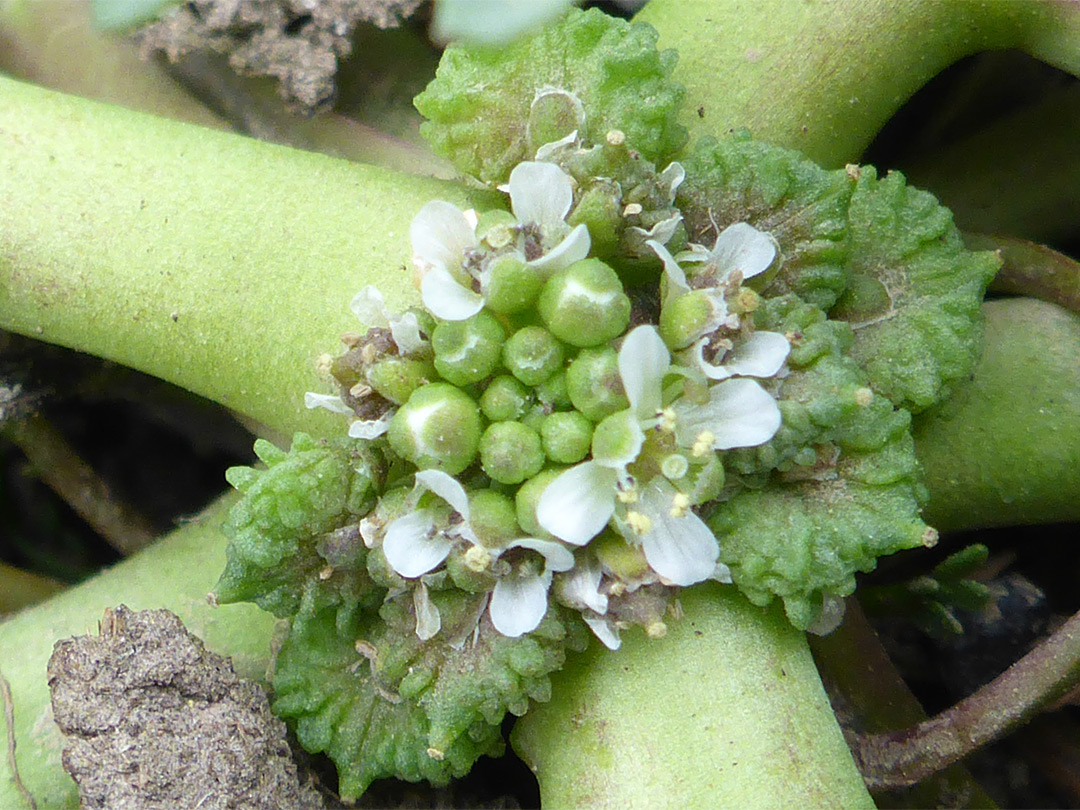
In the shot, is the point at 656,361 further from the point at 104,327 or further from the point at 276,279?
the point at 104,327

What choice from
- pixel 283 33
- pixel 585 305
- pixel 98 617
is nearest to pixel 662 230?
pixel 585 305

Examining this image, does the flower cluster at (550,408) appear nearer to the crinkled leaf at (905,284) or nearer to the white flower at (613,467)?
the white flower at (613,467)

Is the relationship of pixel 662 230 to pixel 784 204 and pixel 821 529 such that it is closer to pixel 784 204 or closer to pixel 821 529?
pixel 784 204

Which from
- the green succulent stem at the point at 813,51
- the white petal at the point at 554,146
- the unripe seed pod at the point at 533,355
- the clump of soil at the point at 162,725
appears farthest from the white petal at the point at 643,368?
the clump of soil at the point at 162,725

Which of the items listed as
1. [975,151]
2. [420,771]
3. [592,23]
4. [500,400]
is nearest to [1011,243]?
[975,151]

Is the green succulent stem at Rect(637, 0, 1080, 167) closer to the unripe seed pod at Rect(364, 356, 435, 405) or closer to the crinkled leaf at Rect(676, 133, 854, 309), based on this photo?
the crinkled leaf at Rect(676, 133, 854, 309)

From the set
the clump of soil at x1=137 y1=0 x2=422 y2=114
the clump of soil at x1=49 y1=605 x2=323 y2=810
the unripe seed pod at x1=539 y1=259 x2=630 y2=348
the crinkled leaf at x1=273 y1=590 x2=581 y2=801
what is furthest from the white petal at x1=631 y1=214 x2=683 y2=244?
the clump of soil at x1=49 y1=605 x2=323 y2=810
